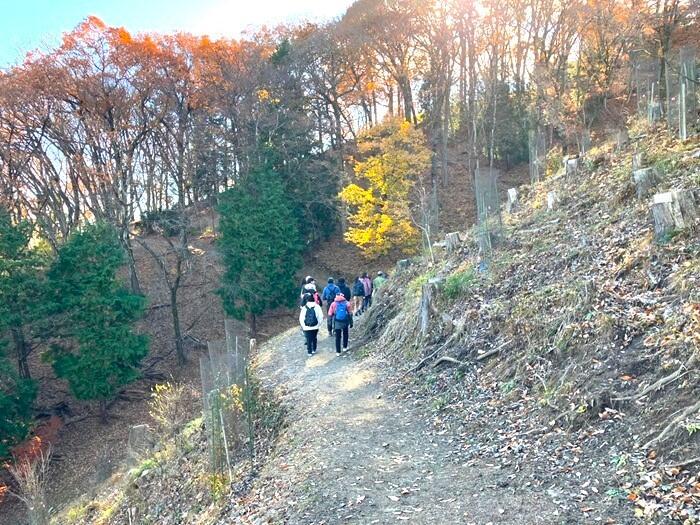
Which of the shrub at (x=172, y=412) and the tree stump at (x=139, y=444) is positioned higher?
the shrub at (x=172, y=412)

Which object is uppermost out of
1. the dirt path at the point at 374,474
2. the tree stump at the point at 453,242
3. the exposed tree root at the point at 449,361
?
the tree stump at the point at 453,242

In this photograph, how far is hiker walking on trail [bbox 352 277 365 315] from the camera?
1445 cm

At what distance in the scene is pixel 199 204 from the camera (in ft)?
91.7

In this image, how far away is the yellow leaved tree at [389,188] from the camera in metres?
21.8

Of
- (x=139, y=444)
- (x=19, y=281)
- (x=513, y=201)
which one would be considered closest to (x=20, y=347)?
(x=19, y=281)

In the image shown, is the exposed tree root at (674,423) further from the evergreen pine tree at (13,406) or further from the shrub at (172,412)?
the evergreen pine tree at (13,406)

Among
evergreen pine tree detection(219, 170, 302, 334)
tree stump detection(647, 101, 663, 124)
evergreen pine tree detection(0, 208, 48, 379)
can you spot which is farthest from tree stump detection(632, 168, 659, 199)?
evergreen pine tree detection(0, 208, 48, 379)

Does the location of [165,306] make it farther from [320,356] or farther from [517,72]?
[517,72]

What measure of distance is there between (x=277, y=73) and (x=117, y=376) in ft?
53.2

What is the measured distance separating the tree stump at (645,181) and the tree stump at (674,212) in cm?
162

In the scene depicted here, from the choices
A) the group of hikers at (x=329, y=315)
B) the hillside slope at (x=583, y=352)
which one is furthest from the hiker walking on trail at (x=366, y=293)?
the hillside slope at (x=583, y=352)

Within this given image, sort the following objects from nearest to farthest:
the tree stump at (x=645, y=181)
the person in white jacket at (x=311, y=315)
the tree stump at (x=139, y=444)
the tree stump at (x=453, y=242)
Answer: the tree stump at (x=645, y=181) → the person in white jacket at (x=311, y=315) → the tree stump at (x=453, y=242) → the tree stump at (x=139, y=444)

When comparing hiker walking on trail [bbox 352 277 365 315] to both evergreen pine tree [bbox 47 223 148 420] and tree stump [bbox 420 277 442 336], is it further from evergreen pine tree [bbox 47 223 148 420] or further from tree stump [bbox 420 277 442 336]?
evergreen pine tree [bbox 47 223 148 420]

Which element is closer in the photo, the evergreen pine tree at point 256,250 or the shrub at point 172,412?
the shrub at point 172,412
